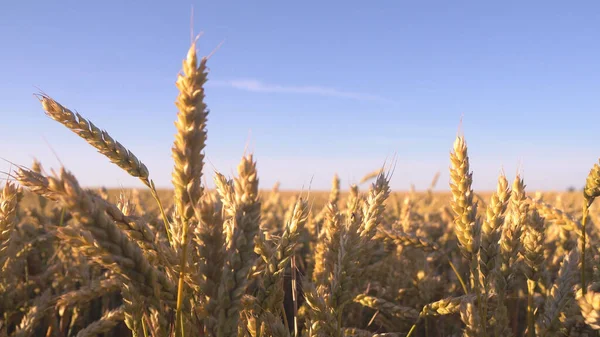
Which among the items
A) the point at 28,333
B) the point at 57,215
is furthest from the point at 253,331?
the point at 57,215

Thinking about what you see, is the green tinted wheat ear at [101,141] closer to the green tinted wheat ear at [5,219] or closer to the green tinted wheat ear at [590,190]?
the green tinted wheat ear at [5,219]

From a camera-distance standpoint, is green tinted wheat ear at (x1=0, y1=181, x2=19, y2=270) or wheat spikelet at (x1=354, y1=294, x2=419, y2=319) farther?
wheat spikelet at (x1=354, y1=294, x2=419, y2=319)

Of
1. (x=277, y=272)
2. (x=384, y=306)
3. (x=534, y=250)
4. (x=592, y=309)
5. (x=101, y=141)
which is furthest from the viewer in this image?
(x=384, y=306)

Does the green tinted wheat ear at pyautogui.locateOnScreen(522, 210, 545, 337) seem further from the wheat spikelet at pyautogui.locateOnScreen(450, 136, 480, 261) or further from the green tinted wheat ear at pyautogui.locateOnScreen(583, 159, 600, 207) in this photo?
the wheat spikelet at pyautogui.locateOnScreen(450, 136, 480, 261)

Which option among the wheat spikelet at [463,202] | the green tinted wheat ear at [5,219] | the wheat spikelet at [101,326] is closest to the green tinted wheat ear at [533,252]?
the wheat spikelet at [463,202]

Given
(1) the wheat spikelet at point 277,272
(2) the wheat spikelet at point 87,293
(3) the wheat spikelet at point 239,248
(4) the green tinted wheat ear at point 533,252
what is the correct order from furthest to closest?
(2) the wheat spikelet at point 87,293
(4) the green tinted wheat ear at point 533,252
(1) the wheat spikelet at point 277,272
(3) the wheat spikelet at point 239,248

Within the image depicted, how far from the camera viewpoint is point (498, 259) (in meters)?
1.78

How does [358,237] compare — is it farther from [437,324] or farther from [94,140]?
[437,324]

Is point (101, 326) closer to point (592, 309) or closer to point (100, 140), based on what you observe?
point (100, 140)

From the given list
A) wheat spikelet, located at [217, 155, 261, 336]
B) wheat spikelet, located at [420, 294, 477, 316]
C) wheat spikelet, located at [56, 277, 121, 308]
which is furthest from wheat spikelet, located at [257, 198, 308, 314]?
wheat spikelet, located at [56, 277, 121, 308]

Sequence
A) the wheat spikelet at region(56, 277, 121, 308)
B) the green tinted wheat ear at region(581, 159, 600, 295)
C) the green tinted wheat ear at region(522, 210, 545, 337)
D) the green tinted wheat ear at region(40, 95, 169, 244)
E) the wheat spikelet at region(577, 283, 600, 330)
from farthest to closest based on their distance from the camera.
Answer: the wheat spikelet at region(56, 277, 121, 308) < the green tinted wheat ear at region(522, 210, 545, 337) < the green tinted wheat ear at region(581, 159, 600, 295) < the green tinted wheat ear at region(40, 95, 169, 244) < the wheat spikelet at region(577, 283, 600, 330)

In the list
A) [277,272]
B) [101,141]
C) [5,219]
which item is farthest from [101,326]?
[277,272]

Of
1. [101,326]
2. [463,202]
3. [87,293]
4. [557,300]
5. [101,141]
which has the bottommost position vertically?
[101,326]

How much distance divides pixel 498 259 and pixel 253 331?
1.10 meters
